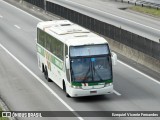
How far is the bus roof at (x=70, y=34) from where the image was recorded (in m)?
29.3

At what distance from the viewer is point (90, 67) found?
28.9 m

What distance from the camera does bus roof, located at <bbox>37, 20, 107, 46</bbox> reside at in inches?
1155

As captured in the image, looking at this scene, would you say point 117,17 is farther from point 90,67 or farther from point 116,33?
point 90,67

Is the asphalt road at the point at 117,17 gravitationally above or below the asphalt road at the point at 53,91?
below

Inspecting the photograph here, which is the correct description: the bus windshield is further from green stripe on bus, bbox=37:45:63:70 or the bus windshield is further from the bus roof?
green stripe on bus, bbox=37:45:63:70

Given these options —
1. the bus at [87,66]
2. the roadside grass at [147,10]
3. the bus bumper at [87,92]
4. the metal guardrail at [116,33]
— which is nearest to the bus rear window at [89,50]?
the bus at [87,66]

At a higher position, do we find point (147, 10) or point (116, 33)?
point (116, 33)

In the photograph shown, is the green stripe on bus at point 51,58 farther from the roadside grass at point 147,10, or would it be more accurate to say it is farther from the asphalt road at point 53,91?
the roadside grass at point 147,10

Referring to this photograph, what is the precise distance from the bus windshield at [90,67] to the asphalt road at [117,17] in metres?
24.1

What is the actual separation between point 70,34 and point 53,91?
3205 mm

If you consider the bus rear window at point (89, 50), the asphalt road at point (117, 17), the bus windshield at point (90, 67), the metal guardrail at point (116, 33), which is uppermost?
the bus rear window at point (89, 50)

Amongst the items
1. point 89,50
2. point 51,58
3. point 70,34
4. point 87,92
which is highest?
point 70,34

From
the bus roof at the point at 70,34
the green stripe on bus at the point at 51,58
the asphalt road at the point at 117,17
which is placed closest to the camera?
the bus roof at the point at 70,34

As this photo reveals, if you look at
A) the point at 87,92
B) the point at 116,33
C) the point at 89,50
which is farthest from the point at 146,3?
the point at 87,92
